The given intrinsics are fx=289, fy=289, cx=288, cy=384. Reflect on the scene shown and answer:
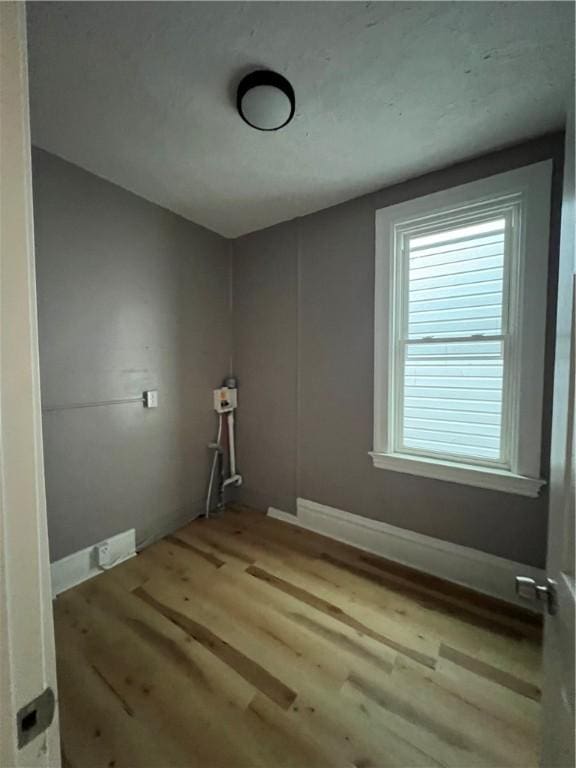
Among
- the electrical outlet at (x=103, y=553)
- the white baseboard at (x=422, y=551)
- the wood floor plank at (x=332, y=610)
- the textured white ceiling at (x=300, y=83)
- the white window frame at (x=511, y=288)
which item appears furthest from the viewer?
the electrical outlet at (x=103, y=553)

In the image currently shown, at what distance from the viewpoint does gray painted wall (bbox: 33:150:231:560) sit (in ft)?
5.62

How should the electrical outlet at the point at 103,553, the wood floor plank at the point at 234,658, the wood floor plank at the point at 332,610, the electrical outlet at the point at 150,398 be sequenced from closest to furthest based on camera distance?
the wood floor plank at the point at 234,658 → the wood floor plank at the point at 332,610 → the electrical outlet at the point at 103,553 → the electrical outlet at the point at 150,398

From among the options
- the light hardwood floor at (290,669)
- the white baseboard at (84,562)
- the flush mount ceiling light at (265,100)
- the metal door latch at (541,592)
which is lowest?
the light hardwood floor at (290,669)

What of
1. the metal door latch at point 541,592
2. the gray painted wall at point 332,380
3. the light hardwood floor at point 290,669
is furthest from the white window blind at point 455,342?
the metal door latch at point 541,592

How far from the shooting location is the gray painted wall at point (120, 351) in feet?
5.62

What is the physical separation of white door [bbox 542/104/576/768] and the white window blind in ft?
3.77

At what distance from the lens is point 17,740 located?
15.7 inches

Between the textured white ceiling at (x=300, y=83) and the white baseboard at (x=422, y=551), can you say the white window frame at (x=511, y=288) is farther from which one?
the white baseboard at (x=422, y=551)

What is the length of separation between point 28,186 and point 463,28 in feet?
5.02

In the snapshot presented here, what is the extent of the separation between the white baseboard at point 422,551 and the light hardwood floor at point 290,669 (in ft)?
0.28

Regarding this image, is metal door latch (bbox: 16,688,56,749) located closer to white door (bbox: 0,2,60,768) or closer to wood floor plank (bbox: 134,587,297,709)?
white door (bbox: 0,2,60,768)

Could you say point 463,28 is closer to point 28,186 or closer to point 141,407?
point 28,186

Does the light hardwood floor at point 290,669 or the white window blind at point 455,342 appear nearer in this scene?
the light hardwood floor at point 290,669

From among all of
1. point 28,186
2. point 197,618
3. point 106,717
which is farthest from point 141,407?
point 28,186
